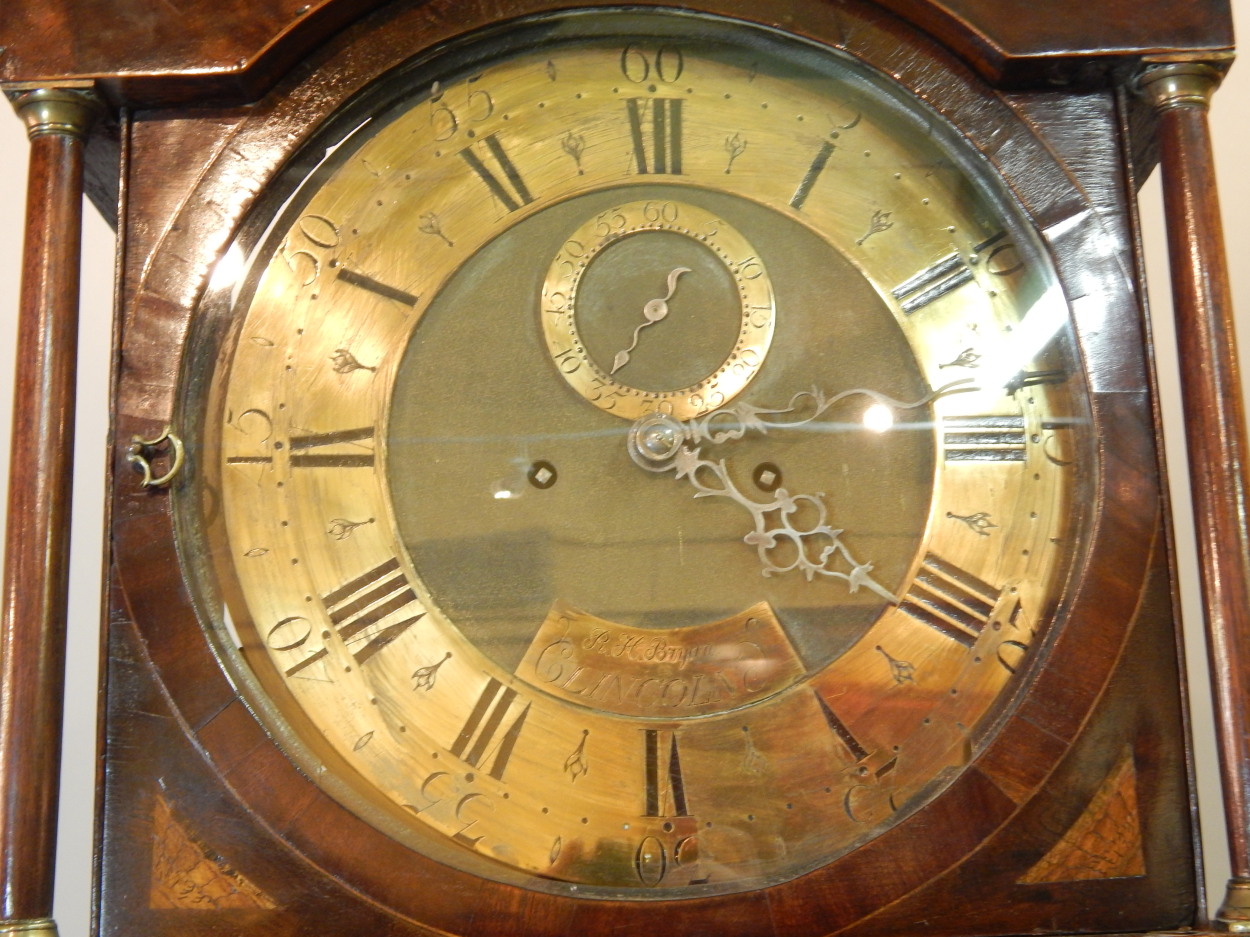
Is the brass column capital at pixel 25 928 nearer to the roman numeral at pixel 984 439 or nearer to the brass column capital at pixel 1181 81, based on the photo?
the roman numeral at pixel 984 439

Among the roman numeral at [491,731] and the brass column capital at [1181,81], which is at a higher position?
the brass column capital at [1181,81]

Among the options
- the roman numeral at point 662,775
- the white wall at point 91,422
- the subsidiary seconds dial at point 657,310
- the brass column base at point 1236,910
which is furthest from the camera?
the white wall at point 91,422

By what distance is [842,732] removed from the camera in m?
1.41

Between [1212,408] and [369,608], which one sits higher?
[1212,408]

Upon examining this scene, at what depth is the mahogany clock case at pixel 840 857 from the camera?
131 cm

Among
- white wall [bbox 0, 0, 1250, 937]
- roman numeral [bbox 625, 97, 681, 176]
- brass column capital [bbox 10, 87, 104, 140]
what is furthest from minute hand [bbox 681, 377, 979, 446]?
white wall [bbox 0, 0, 1250, 937]

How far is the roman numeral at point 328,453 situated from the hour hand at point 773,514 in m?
0.27

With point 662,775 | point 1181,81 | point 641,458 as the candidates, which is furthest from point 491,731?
A: point 1181,81

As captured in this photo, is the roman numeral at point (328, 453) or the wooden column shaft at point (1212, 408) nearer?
the wooden column shaft at point (1212, 408)

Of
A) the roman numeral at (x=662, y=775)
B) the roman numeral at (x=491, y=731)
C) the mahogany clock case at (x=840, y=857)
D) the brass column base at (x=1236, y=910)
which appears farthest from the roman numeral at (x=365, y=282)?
the brass column base at (x=1236, y=910)

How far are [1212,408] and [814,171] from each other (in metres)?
0.47

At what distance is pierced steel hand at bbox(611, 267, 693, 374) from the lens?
1501 millimetres

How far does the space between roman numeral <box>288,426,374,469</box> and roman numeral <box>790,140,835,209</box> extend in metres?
0.52

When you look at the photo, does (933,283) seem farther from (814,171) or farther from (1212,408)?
(1212,408)
